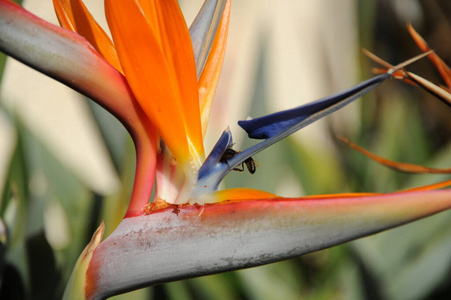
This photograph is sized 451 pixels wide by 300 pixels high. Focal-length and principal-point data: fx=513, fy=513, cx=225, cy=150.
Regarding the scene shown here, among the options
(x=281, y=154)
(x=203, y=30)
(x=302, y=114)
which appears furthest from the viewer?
(x=281, y=154)

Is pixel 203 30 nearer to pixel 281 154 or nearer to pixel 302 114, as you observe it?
pixel 302 114

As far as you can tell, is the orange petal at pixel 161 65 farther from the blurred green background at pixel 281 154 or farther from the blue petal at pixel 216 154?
the blurred green background at pixel 281 154

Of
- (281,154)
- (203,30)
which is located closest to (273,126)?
(203,30)

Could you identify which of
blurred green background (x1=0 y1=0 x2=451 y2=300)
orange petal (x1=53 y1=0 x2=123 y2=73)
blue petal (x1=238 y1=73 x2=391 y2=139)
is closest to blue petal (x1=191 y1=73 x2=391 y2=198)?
blue petal (x1=238 y1=73 x2=391 y2=139)

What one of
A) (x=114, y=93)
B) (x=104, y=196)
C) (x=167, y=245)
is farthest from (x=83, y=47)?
(x=104, y=196)

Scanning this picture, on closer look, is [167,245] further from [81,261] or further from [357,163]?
[357,163]

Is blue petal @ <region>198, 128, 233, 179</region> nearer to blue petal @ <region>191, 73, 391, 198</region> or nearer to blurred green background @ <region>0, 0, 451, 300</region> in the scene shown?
blue petal @ <region>191, 73, 391, 198</region>

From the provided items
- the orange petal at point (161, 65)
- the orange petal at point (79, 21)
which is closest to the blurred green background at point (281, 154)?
the orange petal at point (79, 21)
